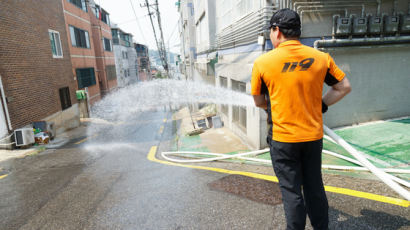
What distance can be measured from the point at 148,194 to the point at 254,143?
356 cm

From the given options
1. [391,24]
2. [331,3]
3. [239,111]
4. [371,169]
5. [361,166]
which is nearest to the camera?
[371,169]

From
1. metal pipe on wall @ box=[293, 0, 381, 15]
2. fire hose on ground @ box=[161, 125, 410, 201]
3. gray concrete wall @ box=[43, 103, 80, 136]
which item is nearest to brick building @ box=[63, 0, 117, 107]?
gray concrete wall @ box=[43, 103, 80, 136]

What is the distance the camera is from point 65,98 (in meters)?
14.2

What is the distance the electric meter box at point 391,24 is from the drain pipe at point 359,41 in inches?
7.6

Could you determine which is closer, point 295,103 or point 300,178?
point 295,103

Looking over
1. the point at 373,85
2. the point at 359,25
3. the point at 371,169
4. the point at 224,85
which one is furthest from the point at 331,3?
the point at 224,85

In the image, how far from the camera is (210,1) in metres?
12.2

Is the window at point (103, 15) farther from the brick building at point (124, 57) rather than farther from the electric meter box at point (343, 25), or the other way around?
the electric meter box at point (343, 25)

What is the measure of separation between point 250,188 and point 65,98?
14111 millimetres

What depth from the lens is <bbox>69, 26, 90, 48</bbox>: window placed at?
20.2 meters

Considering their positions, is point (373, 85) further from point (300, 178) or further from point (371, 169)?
point (300, 178)

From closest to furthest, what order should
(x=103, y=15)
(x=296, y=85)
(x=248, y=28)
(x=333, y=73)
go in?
(x=296, y=85)
(x=333, y=73)
(x=248, y=28)
(x=103, y=15)

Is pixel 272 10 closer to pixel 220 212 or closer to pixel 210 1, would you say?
pixel 220 212

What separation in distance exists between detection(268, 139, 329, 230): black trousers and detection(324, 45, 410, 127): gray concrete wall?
476cm
